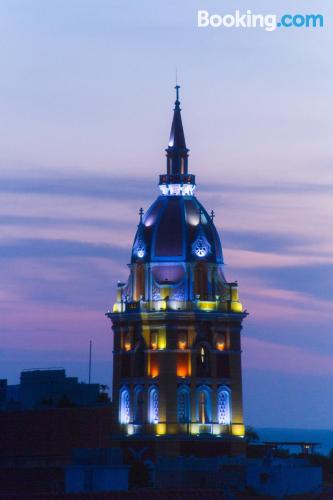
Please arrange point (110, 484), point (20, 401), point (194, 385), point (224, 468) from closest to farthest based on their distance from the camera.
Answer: point (110, 484)
point (224, 468)
point (194, 385)
point (20, 401)

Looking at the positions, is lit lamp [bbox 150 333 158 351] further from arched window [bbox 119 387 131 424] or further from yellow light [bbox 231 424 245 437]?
yellow light [bbox 231 424 245 437]

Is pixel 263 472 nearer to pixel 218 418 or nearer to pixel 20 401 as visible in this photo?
pixel 218 418

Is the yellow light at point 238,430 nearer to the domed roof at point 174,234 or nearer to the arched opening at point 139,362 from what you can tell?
the arched opening at point 139,362

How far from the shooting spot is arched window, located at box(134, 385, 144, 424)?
11856 centimetres

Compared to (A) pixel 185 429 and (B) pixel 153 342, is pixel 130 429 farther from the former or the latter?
(B) pixel 153 342

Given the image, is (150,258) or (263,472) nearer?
(263,472)

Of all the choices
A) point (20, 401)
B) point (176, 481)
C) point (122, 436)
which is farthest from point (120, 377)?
point (20, 401)

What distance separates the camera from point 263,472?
10612 centimetres

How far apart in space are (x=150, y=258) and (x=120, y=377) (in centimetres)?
829

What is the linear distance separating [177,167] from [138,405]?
15.7 meters

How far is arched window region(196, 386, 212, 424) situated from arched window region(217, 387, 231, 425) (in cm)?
79

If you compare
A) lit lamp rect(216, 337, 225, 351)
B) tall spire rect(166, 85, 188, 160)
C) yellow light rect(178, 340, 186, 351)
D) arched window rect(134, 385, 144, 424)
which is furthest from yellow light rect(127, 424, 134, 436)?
tall spire rect(166, 85, 188, 160)

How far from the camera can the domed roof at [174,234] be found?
118250mm

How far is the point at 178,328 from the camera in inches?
4641
